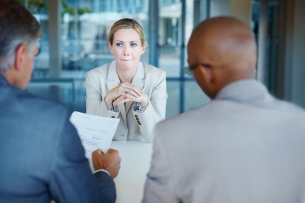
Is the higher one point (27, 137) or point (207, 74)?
point (207, 74)

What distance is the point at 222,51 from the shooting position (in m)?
1.14

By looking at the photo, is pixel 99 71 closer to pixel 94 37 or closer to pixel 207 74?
pixel 207 74

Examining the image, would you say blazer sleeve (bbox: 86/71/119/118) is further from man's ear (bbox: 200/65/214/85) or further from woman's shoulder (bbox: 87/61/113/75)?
man's ear (bbox: 200/65/214/85)

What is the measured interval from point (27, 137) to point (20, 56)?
243 millimetres

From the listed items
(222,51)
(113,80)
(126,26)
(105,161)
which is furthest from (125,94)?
(222,51)

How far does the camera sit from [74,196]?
1240 mm

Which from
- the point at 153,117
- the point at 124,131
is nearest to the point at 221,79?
the point at 153,117

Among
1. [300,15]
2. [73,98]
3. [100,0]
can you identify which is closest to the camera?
[300,15]

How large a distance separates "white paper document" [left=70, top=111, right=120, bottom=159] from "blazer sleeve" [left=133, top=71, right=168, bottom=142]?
54cm

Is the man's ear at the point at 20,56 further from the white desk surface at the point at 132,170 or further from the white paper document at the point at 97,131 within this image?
the white paper document at the point at 97,131

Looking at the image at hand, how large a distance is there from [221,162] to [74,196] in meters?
0.46

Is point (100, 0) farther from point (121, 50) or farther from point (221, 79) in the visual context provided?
point (221, 79)

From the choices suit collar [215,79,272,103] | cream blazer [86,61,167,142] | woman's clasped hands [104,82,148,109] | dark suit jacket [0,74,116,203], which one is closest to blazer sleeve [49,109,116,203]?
dark suit jacket [0,74,116,203]

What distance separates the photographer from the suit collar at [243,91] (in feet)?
3.76
